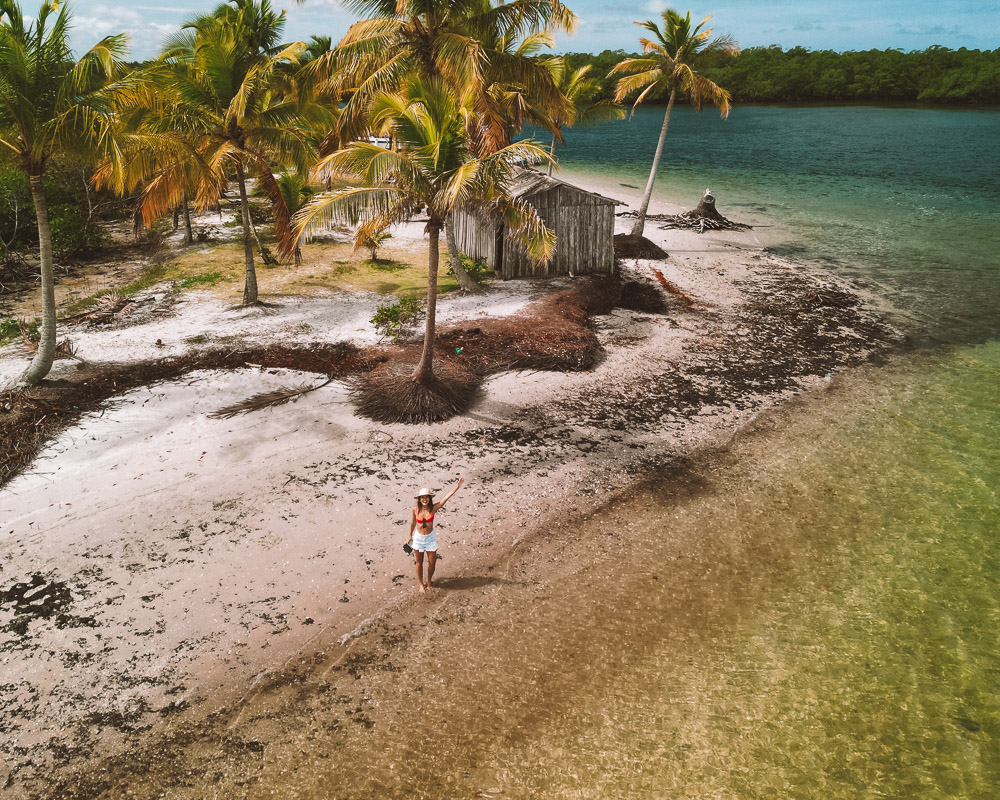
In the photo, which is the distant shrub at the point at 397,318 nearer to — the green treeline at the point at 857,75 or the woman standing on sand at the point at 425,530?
the woman standing on sand at the point at 425,530

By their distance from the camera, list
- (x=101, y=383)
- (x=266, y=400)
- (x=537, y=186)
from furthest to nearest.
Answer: (x=537, y=186), (x=101, y=383), (x=266, y=400)

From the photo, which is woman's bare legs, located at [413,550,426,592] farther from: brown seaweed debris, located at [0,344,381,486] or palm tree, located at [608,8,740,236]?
palm tree, located at [608,8,740,236]

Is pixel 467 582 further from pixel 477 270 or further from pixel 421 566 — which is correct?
pixel 477 270

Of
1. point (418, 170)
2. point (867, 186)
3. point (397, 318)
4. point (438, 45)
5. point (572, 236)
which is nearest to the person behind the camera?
point (418, 170)

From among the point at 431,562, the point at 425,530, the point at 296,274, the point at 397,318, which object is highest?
the point at 296,274

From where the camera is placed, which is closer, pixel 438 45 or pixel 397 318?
pixel 438 45

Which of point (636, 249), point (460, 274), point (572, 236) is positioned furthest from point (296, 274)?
point (636, 249)

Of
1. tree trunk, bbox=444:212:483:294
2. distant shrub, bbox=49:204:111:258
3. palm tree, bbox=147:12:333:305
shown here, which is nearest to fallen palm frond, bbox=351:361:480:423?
palm tree, bbox=147:12:333:305
